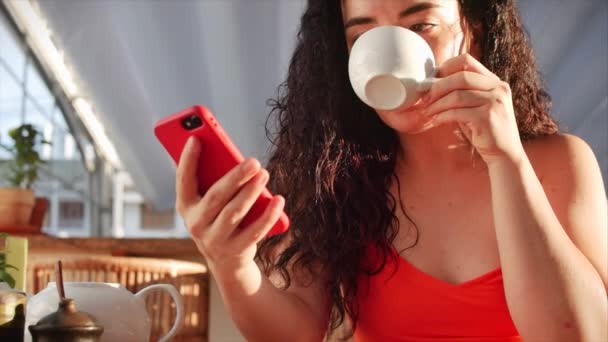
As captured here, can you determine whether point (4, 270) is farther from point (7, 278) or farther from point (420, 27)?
point (420, 27)

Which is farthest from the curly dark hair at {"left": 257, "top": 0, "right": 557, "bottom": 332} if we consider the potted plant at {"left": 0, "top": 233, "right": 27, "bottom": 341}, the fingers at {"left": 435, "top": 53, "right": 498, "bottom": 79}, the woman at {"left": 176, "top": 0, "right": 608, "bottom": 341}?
the potted plant at {"left": 0, "top": 233, "right": 27, "bottom": 341}

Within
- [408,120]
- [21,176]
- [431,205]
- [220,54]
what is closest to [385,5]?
[408,120]

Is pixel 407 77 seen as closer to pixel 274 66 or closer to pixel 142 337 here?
pixel 142 337

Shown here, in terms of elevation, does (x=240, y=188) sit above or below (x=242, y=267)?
above

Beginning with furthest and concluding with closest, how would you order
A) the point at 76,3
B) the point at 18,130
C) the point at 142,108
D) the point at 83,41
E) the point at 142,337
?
1. the point at 142,108
2. the point at 83,41
3. the point at 76,3
4. the point at 18,130
5. the point at 142,337

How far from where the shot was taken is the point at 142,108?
467cm

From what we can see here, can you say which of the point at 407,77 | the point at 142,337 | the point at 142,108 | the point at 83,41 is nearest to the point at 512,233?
the point at 407,77

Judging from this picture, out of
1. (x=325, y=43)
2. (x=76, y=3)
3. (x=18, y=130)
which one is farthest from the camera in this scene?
(x=76, y=3)

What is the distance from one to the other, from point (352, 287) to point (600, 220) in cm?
44

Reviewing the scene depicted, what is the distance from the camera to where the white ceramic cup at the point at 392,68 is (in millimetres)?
1137

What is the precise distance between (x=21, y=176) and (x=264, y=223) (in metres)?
2.46

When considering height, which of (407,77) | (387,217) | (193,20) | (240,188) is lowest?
(387,217)

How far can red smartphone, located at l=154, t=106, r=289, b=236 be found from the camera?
879mm

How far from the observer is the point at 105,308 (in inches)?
40.4
